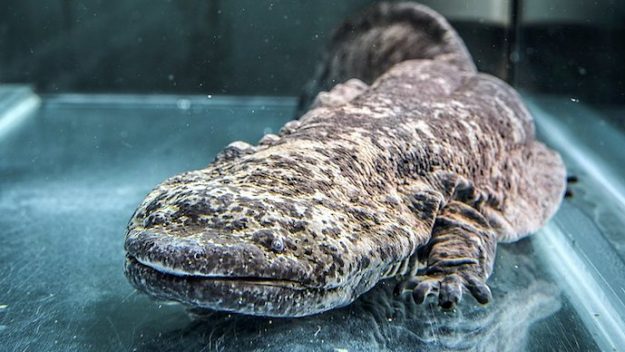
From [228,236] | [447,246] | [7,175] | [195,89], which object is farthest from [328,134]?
[195,89]

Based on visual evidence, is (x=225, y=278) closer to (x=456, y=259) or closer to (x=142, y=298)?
(x=142, y=298)

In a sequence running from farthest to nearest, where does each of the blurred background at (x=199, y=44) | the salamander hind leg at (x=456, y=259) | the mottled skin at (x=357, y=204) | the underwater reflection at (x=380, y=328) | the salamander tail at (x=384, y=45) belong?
the blurred background at (x=199, y=44) < the salamander tail at (x=384, y=45) < the salamander hind leg at (x=456, y=259) < the underwater reflection at (x=380, y=328) < the mottled skin at (x=357, y=204)

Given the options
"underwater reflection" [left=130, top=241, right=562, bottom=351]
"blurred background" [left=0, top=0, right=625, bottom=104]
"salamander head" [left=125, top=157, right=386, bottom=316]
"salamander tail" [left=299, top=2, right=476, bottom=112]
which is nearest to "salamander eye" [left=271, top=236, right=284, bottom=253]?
"salamander head" [left=125, top=157, right=386, bottom=316]

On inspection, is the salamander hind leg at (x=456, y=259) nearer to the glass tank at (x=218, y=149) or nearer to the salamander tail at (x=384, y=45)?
the glass tank at (x=218, y=149)

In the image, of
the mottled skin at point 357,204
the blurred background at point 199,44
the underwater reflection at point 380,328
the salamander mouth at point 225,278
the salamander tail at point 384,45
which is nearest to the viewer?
the salamander mouth at point 225,278

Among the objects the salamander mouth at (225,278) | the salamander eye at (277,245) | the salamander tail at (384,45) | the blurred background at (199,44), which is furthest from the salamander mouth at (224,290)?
the blurred background at (199,44)

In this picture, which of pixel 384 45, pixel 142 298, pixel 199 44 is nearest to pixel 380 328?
pixel 142 298

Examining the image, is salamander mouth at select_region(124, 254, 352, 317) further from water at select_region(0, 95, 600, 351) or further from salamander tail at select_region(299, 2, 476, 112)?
salamander tail at select_region(299, 2, 476, 112)
